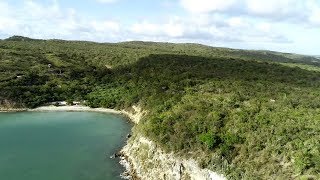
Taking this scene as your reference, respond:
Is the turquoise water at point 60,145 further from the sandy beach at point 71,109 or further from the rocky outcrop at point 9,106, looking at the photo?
the rocky outcrop at point 9,106

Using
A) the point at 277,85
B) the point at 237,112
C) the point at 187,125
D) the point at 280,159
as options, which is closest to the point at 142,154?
the point at 187,125

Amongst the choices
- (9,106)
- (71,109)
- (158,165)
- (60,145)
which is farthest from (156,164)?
(9,106)

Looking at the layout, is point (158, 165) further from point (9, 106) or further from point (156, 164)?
point (9, 106)

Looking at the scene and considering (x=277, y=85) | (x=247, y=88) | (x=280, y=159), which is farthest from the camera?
(x=277, y=85)

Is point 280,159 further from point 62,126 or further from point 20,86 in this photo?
point 20,86

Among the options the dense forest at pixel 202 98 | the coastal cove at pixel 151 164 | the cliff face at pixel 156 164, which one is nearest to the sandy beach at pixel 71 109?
the dense forest at pixel 202 98

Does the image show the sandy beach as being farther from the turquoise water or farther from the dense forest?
the turquoise water
